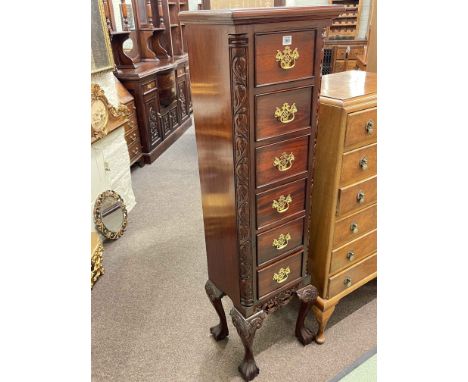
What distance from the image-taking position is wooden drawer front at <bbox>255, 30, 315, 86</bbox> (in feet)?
3.47

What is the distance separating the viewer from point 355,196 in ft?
5.13

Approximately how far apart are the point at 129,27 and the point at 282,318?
405 cm

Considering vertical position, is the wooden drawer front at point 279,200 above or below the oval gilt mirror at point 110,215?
above

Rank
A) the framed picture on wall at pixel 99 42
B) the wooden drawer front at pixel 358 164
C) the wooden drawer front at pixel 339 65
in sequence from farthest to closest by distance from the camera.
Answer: the wooden drawer front at pixel 339 65 < the framed picture on wall at pixel 99 42 < the wooden drawer front at pixel 358 164

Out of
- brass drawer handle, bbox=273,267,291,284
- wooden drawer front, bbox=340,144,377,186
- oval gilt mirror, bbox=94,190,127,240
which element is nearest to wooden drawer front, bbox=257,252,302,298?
brass drawer handle, bbox=273,267,291,284

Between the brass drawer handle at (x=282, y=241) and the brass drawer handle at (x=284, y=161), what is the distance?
0.98 ft

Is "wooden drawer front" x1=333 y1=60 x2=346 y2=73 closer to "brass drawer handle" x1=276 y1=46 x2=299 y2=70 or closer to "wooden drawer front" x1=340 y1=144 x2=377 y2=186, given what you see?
"wooden drawer front" x1=340 y1=144 x2=377 y2=186

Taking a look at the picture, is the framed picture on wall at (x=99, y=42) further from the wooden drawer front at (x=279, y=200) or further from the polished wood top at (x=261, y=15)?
the wooden drawer front at (x=279, y=200)

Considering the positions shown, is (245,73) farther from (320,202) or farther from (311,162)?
(320,202)

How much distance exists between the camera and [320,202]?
1580mm

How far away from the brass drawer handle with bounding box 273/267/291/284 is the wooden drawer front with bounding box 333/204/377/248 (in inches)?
10.7

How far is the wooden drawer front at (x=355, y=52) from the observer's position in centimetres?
562

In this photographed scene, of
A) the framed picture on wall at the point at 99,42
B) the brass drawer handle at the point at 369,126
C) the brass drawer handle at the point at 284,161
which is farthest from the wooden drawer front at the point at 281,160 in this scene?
the framed picture on wall at the point at 99,42

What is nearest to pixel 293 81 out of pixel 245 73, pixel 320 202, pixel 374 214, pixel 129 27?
pixel 245 73
